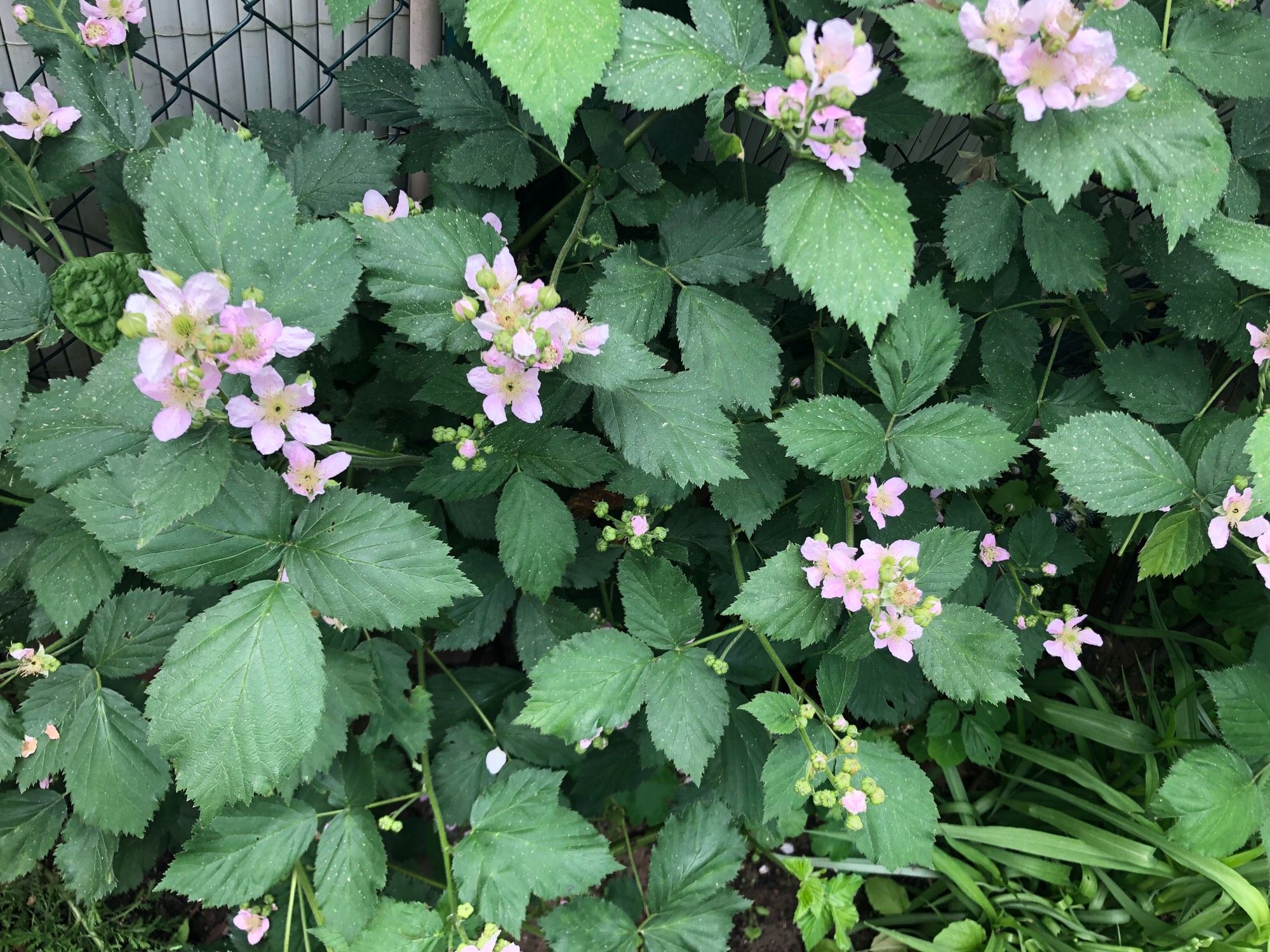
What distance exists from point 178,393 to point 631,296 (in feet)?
2.19

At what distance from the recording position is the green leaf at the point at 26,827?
57.7 inches

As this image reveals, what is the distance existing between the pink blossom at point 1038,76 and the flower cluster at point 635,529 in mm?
770

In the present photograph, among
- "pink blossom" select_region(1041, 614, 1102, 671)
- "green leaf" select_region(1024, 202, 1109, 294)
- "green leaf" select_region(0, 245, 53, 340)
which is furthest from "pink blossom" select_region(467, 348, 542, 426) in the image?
"pink blossom" select_region(1041, 614, 1102, 671)

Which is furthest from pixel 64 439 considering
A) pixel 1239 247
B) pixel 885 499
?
pixel 1239 247

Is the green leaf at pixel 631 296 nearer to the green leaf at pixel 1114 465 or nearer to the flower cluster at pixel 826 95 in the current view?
the flower cluster at pixel 826 95

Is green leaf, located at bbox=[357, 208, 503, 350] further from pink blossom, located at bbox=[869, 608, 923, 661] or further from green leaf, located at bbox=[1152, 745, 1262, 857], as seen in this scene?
green leaf, located at bbox=[1152, 745, 1262, 857]

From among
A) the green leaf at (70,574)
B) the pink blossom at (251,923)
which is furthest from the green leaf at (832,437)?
the pink blossom at (251,923)

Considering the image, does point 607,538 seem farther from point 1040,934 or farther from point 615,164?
point 1040,934

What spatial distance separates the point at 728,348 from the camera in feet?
4.06

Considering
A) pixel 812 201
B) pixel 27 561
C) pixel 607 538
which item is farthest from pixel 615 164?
pixel 27 561

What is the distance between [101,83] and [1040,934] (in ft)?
8.55

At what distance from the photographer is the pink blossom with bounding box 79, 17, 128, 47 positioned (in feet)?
4.17

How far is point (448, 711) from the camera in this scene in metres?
1.80

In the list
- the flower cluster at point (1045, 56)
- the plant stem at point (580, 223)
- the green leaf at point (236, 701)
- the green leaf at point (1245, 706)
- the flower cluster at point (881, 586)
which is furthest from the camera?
the green leaf at point (1245, 706)
